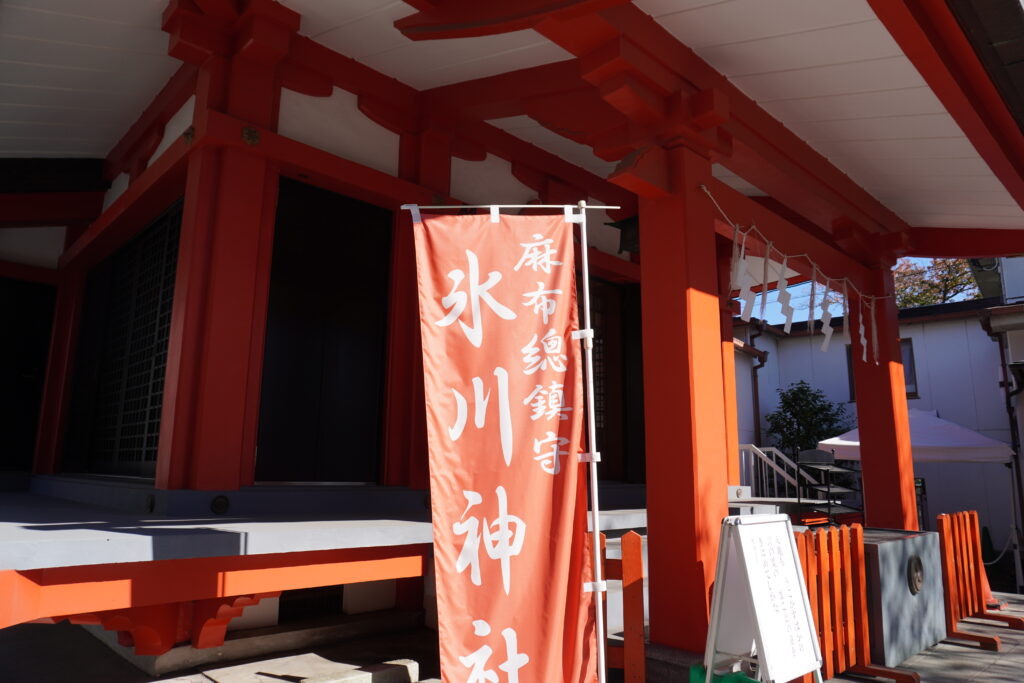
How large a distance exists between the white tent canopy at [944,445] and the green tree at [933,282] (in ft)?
36.6

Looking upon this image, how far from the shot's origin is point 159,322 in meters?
5.93

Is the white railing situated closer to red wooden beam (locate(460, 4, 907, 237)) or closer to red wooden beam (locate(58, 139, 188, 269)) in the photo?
red wooden beam (locate(460, 4, 907, 237))

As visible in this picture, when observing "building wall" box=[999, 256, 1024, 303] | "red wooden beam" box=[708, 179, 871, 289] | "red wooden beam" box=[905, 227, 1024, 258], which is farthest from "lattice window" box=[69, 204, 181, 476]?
"building wall" box=[999, 256, 1024, 303]

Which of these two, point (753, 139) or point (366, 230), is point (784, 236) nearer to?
point (753, 139)

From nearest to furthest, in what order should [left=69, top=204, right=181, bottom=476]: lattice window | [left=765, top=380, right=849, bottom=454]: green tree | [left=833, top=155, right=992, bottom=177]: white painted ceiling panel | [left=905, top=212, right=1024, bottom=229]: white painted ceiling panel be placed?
[left=69, top=204, right=181, bottom=476]: lattice window → [left=833, top=155, right=992, bottom=177]: white painted ceiling panel → [left=905, top=212, right=1024, bottom=229]: white painted ceiling panel → [left=765, top=380, right=849, bottom=454]: green tree

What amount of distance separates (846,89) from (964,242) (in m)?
4.05

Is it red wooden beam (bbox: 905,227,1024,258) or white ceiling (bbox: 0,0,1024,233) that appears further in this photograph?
red wooden beam (bbox: 905,227,1024,258)

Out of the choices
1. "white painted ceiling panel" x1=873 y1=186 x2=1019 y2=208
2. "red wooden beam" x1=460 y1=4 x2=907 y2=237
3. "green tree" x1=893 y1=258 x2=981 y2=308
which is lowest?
"red wooden beam" x1=460 y1=4 x2=907 y2=237

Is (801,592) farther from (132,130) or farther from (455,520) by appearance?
(132,130)

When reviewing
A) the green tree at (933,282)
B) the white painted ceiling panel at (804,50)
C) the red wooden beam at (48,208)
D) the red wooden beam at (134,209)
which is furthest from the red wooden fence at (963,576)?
the green tree at (933,282)

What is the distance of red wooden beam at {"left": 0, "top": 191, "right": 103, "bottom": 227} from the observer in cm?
709

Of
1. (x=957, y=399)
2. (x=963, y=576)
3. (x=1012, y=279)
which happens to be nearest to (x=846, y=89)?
(x=963, y=576)

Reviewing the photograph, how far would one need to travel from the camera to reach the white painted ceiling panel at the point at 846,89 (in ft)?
13.8

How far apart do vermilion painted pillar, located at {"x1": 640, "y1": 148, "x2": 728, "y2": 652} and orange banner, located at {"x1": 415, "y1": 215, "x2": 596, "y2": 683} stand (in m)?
1.20
